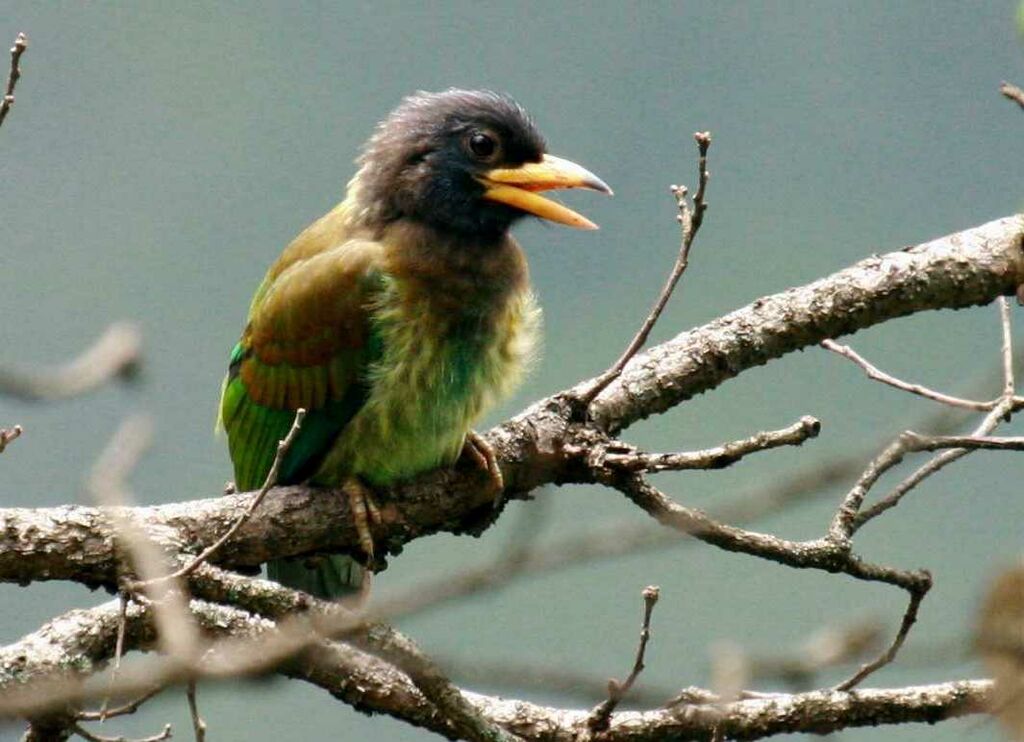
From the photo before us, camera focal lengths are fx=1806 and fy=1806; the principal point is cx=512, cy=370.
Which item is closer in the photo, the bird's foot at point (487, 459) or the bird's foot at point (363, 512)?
the bird's foot at point (363, 512)

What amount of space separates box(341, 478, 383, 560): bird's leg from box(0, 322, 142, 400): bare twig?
1817 millimetres

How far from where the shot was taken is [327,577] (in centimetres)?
496

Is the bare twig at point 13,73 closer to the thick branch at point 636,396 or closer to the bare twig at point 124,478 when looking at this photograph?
the bare twig at point 124,478

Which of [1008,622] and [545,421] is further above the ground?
[1008,622]

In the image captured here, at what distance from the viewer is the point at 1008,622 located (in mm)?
2291

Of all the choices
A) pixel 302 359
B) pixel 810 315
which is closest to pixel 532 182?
pixel 302 359

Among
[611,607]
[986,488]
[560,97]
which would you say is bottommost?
[611,607]

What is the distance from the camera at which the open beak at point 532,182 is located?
198 inches

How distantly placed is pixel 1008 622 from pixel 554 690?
79 centimetres

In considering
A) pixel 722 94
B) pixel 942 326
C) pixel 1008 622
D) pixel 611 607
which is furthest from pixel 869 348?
pixel 1008 622

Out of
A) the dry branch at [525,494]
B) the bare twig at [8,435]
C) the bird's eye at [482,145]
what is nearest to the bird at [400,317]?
the bird's eye at [482,145]

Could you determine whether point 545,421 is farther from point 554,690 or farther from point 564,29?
point 564,29

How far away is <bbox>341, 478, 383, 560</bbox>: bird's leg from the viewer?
420cm

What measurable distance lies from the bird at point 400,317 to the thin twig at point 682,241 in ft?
1.64
